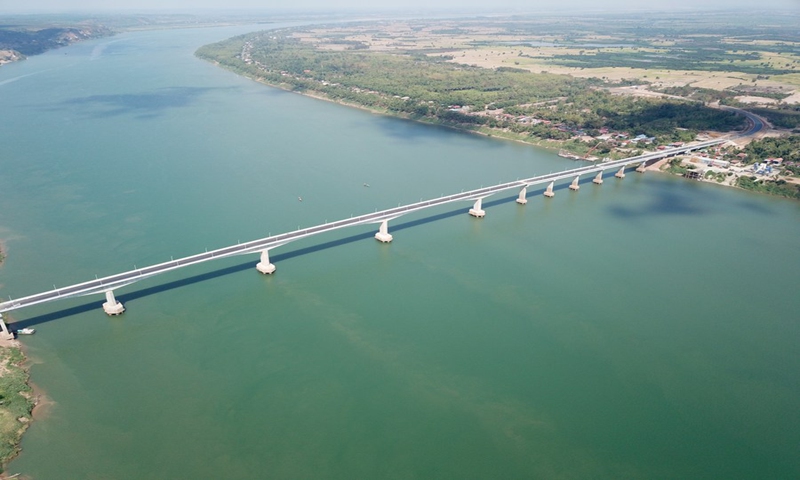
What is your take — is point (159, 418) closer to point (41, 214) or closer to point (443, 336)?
point (443, 336)

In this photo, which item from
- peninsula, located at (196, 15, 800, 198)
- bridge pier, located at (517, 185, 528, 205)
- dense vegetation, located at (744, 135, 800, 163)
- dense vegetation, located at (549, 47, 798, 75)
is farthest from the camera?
dense vegetation, located at (549, 47, 798, 75)

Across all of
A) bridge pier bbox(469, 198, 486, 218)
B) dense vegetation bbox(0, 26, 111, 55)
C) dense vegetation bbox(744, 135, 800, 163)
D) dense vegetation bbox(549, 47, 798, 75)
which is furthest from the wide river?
dense vegetation bbox(0, 26, 111, 55)

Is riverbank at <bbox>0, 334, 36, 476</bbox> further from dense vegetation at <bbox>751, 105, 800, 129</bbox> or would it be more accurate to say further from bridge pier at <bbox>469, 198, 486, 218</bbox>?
dense vegetation at <bbox>751, 105, 800, 129</bbox>

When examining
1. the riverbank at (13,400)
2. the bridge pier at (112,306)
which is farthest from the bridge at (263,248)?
the riverbank at (13,400)

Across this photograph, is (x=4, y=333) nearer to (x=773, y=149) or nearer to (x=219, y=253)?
(x=219, y=253)

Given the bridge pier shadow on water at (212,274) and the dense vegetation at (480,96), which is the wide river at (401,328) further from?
the dense vegetation at (480,96)

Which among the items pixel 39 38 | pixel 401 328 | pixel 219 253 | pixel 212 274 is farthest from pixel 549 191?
pixel 39 38
